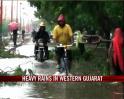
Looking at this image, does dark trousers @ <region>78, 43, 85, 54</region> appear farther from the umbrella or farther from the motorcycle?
the umbrella

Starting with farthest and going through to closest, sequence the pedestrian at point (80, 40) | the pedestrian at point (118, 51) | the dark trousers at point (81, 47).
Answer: the dark trousers at point (81, 47)
the pedestrian at point (80, 40)
the pedestrian at point (118, 51)

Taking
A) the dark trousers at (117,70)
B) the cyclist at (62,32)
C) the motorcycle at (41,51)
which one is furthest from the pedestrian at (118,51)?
the motorcycle at (41,51)

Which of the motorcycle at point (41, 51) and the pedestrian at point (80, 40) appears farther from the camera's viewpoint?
the motorcycle at point (41, 51)

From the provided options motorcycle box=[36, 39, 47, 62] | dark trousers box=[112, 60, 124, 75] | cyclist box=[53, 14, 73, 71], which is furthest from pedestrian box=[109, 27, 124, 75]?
motorcycle box=[36, 39, 47, 62]

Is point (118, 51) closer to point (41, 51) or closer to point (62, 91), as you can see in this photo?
point (62, 91)

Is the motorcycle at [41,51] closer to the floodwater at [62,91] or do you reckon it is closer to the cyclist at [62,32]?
the cyclist at [62,32]

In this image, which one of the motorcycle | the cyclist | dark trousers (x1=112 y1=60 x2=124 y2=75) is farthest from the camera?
the motorcycle

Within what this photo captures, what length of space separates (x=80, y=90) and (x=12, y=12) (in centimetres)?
203

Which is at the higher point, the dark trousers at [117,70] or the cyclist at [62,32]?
the cyclist at [62,32]

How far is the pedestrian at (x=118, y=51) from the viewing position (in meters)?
8.23

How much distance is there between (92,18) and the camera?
37.6 ft

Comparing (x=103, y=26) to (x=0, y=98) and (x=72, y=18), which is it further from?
(x=0, y=98)

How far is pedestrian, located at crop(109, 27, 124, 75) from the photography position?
823cm

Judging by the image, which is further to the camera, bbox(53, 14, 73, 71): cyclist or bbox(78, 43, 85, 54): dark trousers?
bbox(78, 43, 85, 54): dark trousers
